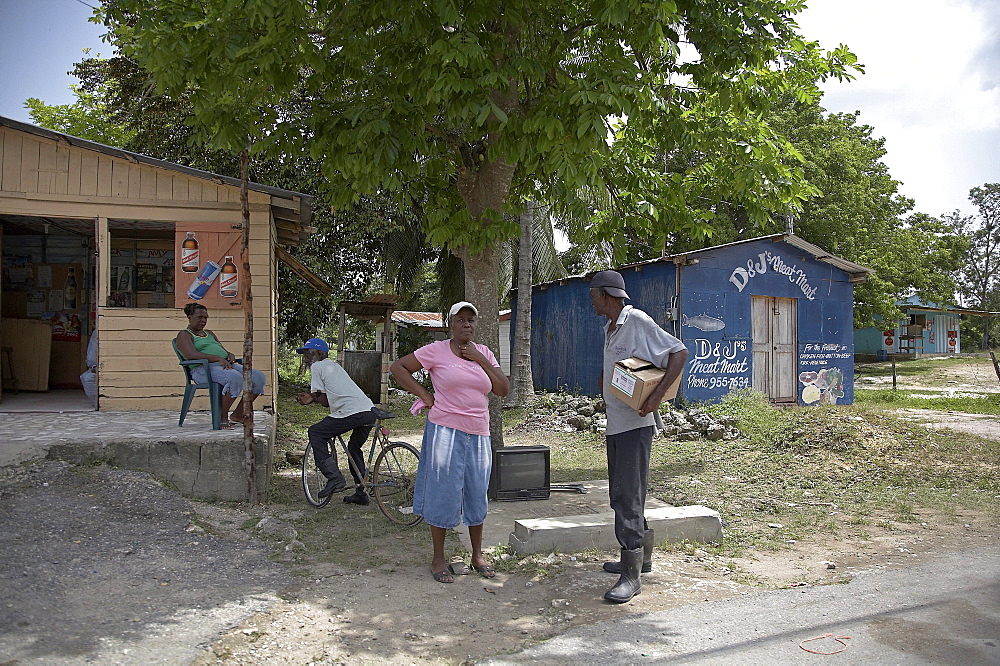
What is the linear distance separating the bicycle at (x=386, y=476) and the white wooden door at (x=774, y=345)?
362 inches

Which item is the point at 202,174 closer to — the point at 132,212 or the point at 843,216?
the point at 132,212

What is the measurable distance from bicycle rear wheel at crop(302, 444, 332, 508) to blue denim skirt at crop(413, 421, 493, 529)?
218 centimetres

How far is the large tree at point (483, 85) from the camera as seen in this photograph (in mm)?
5805

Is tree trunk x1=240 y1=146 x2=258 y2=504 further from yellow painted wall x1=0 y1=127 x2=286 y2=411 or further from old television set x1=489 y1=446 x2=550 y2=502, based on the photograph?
yellow painted wall x1=0 y1=127 x2=286 y2=411

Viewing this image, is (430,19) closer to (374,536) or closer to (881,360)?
(374,536)

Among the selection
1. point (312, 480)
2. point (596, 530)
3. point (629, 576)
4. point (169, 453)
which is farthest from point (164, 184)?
point (629, 576)

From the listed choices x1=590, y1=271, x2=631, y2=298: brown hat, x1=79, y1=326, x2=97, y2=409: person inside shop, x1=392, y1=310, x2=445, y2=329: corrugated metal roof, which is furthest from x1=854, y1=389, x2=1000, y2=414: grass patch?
x1=79, y1=326, x2=97, y2=409: person inside shop

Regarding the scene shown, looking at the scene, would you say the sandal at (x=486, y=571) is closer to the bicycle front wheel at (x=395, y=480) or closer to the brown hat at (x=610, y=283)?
the bicycle front wheel at (x=395, y=480)

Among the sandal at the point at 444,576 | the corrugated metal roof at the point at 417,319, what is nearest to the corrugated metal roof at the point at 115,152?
the sandal at the point at 444,576

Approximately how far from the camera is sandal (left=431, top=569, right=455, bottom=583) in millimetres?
Answer: 4809

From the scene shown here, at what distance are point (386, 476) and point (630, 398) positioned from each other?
299 cm

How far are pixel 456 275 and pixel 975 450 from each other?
40.4 feet

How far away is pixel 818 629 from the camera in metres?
3.88

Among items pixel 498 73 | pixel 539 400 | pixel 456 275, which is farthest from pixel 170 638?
pixel 456 275
